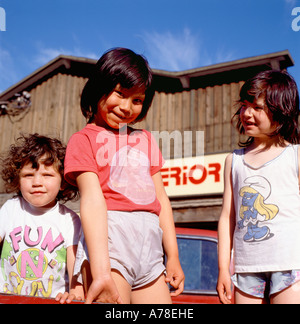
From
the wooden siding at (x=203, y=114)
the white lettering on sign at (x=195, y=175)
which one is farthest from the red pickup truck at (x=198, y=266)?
the wooden siding at (x=203, y=114)

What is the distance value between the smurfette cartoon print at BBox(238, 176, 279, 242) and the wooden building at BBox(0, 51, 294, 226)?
624 centimetres

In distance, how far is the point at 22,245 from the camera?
2.13 metres

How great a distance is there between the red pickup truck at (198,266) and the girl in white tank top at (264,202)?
1.30 metres

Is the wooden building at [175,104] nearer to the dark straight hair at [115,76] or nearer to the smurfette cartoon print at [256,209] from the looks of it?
the smurfette cartoon print at [256,209]

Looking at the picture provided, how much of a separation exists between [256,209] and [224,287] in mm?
399

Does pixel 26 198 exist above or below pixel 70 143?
below

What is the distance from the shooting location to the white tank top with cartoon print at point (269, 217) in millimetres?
1812

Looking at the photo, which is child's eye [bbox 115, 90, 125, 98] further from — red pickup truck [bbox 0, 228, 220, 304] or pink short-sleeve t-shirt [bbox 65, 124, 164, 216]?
red pickup truck [bbox 0, 228, 220, 304]

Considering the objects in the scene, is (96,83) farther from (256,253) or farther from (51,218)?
(256,253)

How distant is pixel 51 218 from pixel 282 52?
7128 mm

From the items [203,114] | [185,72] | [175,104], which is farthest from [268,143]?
[175,104]

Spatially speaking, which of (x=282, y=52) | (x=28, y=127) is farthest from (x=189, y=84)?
(x=28, y=127)
